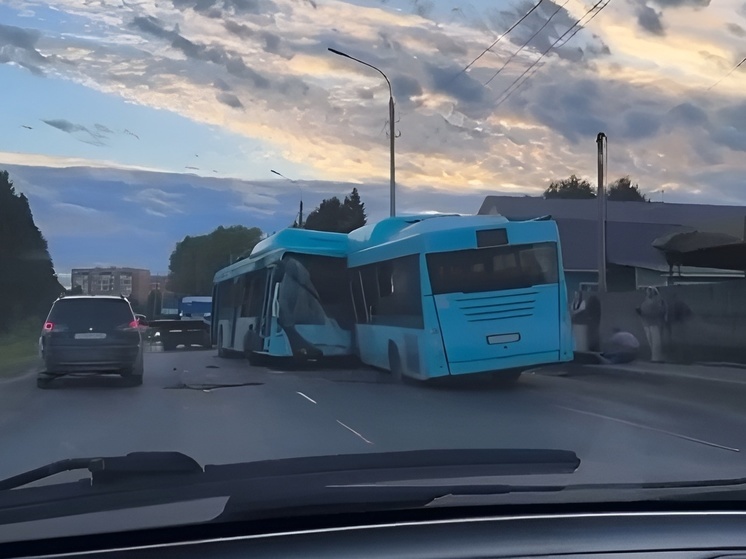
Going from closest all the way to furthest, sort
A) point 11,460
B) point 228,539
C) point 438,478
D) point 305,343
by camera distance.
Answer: point 228,539
point 438,478
point 11,460
point 305,343

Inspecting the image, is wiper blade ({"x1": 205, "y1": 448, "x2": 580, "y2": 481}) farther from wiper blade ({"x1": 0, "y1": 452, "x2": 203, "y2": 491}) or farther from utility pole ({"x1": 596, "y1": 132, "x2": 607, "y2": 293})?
utility pole ({"x1": 596, "y1": 132, "x2": 607, "y2": 293})

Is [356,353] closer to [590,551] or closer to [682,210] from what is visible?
[682,210]

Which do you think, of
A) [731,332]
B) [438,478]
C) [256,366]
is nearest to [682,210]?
[256,366]

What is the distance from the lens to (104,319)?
34.6ft

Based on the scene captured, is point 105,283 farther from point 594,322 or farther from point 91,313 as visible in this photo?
point 594,322

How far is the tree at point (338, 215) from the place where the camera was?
797 cm

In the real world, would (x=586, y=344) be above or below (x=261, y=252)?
below

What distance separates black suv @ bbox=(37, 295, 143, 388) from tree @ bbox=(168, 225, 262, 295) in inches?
40.1

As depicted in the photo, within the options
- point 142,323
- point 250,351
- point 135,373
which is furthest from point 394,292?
point 135,373

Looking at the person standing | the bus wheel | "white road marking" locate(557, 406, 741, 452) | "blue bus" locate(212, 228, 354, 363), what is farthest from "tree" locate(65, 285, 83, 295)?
the person standing

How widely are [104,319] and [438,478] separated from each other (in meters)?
7.48

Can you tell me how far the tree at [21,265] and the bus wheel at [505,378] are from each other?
5.83 m

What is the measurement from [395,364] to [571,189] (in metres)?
3.54

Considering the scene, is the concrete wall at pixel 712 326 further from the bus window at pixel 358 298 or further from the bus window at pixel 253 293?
the bus window at pixel 253 293
